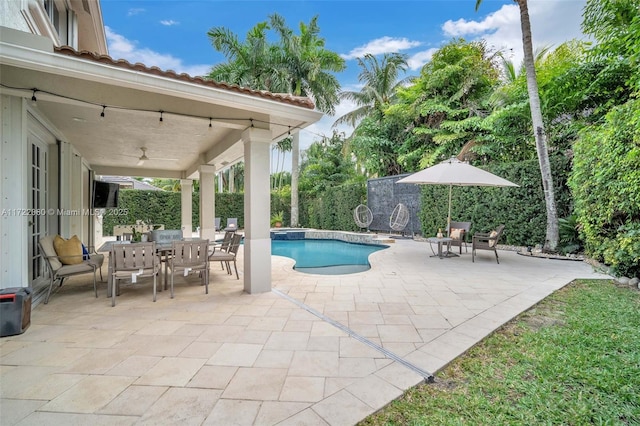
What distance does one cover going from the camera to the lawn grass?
6.33ft

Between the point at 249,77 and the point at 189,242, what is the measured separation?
41.7 feet

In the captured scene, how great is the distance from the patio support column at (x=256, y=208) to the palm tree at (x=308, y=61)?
12049 millimetres

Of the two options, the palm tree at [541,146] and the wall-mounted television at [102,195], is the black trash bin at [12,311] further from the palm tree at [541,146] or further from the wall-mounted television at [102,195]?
the palm tree at [541,146]

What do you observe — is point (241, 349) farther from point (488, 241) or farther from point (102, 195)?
point (102, 195)

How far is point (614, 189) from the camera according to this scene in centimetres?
491

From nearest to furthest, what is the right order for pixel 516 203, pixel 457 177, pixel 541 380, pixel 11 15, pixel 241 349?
pixel 541 380 → pixel 241 349 → pixel 11 15 → pixel 457 177 → pixel 516 203

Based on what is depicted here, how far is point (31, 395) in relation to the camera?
210 cm

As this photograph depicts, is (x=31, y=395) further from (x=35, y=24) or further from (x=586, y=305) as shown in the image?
(x=586, y=305)

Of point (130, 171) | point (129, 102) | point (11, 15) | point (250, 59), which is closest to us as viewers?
point (11, 15)

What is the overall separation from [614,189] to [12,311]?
327 inches

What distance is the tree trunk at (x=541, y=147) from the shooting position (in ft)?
25.8

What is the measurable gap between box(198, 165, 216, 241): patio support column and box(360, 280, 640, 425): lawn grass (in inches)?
296

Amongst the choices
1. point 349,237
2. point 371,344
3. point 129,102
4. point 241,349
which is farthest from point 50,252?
point 349,237

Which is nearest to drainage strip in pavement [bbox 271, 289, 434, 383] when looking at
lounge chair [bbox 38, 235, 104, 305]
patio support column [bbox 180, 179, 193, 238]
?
lounge chair [bbox 38, 235, 104, 305]
